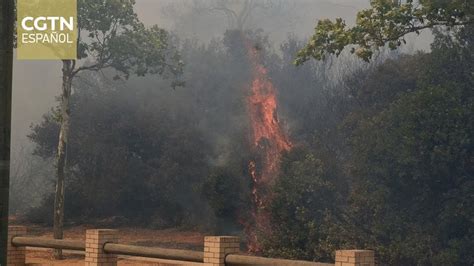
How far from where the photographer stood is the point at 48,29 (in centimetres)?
4041

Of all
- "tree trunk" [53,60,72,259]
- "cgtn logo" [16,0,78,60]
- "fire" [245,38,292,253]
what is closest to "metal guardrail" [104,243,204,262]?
"fire" [245,38,292,253]

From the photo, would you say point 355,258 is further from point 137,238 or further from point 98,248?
point 137,238

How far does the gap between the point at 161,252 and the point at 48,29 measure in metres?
23.7

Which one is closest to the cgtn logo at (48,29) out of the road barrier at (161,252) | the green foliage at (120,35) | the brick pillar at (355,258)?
the green foliage at (120,35)

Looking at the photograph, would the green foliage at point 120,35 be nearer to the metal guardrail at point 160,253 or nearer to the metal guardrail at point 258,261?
the metal guardrail at point 160,253

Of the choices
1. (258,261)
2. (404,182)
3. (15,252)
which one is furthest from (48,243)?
(404,182)

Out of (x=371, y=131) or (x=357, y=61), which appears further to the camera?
(x=357, y=61)

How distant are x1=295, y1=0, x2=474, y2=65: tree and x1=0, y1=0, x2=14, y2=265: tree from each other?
47.0ft

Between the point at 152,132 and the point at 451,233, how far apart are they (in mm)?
20523

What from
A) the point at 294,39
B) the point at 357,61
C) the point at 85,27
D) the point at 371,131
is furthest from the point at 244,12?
the point at 371,131

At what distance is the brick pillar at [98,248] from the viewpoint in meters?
20.0

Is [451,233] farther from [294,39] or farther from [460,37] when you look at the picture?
[294,39]

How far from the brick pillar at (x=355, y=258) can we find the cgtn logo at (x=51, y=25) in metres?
26.7

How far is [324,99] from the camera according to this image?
151 feet
